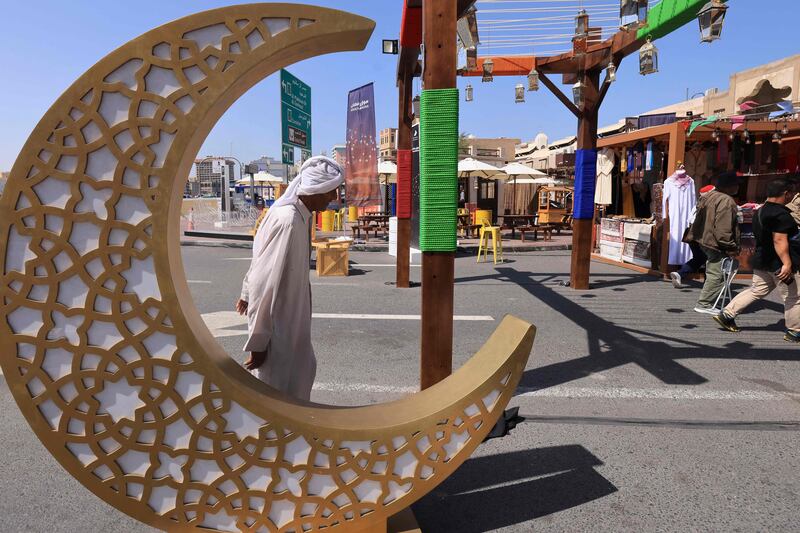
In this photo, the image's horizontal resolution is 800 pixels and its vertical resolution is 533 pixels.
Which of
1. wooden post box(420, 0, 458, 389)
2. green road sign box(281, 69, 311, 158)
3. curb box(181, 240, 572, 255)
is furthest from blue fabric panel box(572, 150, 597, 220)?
green road sign box(281, 69, 311, 158)

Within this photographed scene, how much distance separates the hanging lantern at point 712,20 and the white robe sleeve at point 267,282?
4.96m

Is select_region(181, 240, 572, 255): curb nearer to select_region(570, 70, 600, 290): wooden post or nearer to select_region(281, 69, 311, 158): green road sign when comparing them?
select_region(281, 69, 311, 158): green road sign

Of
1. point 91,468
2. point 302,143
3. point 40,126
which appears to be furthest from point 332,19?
point 302,143

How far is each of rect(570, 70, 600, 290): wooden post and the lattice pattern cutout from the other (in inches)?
297

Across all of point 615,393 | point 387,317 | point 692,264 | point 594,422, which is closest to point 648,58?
point 692,264

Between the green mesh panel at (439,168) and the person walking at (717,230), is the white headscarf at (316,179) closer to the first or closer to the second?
the green mesh panel at (439,168)

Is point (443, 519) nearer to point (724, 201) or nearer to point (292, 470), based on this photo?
point (292, 470)

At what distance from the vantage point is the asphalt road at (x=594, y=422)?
2506 millimetres

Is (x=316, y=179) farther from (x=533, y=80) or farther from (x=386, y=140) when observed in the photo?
(x=386, y=140)

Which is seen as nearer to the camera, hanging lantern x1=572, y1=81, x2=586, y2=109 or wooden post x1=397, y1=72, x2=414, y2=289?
hanging lantern x1=572, y1=81, x2=586, y2=109

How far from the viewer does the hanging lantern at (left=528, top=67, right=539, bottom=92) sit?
8420 mm

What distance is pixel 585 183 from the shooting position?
8.41 m

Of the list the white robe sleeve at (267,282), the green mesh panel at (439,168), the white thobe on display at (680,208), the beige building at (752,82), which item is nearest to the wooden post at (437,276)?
the green mesh panel at (439,168)

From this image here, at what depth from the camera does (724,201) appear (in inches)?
247
